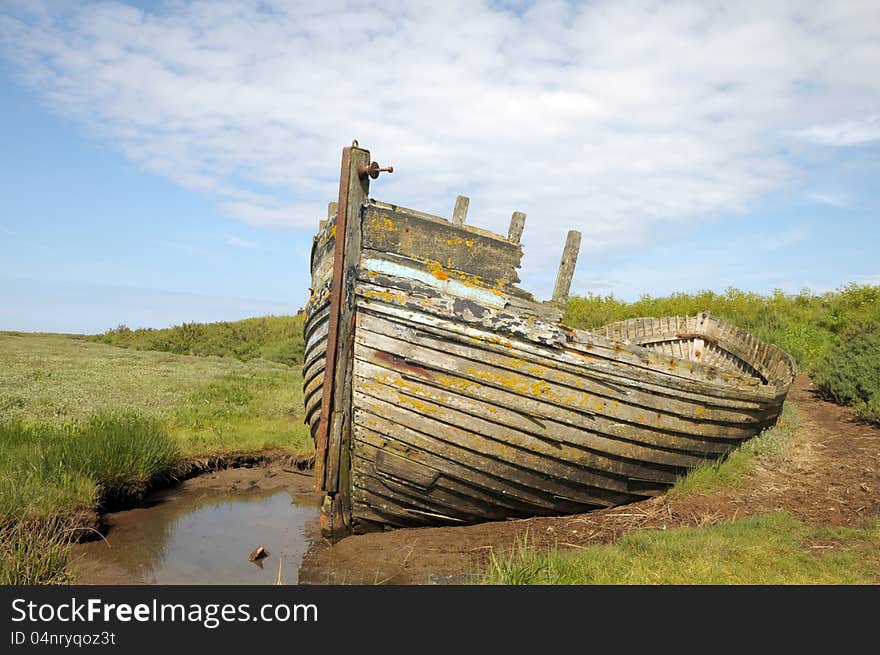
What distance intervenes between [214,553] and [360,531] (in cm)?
142

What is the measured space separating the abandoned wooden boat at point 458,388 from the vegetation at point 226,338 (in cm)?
1809

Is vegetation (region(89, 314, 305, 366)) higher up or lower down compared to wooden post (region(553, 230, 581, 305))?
lower down

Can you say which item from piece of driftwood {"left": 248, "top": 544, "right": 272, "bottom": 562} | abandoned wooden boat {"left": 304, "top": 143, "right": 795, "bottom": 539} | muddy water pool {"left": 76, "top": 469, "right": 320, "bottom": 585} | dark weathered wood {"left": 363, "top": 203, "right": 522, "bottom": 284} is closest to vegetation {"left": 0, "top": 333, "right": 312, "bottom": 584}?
muddy water pool {"left": 76, "top": 469, "right": 320, "bottom": 585}

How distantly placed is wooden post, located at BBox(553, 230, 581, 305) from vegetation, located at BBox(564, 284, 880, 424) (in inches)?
224

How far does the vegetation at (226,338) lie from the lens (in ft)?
81.8

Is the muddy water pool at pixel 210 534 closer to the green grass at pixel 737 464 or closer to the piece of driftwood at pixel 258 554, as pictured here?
the piece of driftwood at pixel 258 554

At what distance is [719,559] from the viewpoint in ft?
15.5

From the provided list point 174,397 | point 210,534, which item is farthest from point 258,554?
point 174,397

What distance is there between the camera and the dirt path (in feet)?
17.8

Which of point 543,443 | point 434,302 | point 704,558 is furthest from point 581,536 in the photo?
point 434,302

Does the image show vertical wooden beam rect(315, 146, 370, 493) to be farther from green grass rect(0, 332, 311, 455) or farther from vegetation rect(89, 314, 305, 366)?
vegetation rect(89, 314, 305, 366)

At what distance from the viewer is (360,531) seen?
621 centimetres

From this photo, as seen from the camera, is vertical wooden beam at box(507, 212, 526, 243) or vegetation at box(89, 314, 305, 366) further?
vegetation at box(89, 314, 305, 366)

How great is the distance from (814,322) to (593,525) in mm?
13993
